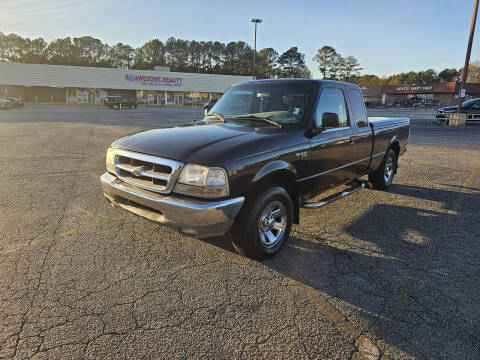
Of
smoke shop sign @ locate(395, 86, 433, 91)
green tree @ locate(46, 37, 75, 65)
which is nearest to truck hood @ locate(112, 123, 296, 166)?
smoke shop sign @ locate(395, 86, 433, 91)

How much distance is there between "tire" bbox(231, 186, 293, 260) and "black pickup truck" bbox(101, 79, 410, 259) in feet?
0.04

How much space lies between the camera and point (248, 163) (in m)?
3.10

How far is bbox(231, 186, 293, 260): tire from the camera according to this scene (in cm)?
318

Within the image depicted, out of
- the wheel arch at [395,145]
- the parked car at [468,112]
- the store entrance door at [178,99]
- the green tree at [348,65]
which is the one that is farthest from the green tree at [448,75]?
the wheel arch at [395,145]

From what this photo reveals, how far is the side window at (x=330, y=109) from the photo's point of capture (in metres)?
4.05

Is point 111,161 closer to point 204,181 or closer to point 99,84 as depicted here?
point 204,181

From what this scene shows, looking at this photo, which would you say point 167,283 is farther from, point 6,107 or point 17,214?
point 6,107

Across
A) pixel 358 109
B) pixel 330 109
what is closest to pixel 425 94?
pixel 358 109

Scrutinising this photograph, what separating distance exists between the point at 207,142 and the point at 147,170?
0.69 m

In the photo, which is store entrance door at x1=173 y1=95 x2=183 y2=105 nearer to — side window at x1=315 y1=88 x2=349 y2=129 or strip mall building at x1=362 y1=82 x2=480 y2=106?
strip mall building at x1=362 y1=82 x2=480 y2=106

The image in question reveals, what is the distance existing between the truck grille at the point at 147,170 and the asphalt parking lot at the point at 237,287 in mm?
844

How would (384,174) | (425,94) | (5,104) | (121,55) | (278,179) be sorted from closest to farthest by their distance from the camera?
(278,179) → (384,174) → (5,104) → (425,94) → (121,55)

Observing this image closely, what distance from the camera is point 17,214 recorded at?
466cm

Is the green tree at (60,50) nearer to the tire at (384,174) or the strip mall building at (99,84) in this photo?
the strip mall building at (99,84)
